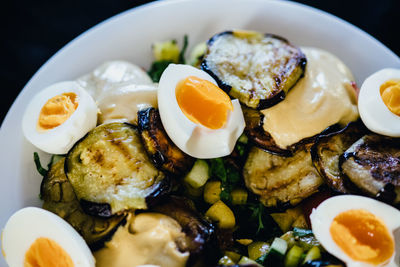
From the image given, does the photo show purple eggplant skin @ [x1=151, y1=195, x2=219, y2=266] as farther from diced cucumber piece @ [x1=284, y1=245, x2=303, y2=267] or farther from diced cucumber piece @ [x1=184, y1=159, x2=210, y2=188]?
diced cucumber piece @ [x1=284, y1=245, x2=303, y2=267]

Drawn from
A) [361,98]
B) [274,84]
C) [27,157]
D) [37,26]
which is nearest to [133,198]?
[27,157]

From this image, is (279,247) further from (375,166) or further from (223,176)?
(375,166)

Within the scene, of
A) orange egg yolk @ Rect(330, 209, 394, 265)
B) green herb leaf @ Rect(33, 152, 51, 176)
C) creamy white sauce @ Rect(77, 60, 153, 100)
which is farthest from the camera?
creamy white sauce @ Rect(77, 60, 153, 100)

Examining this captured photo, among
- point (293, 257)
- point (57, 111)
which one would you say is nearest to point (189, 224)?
point (293, 257)

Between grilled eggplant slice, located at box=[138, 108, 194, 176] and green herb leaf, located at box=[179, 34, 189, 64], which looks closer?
grilled eggplant slice, located at box=[138, 108, 194, 176]

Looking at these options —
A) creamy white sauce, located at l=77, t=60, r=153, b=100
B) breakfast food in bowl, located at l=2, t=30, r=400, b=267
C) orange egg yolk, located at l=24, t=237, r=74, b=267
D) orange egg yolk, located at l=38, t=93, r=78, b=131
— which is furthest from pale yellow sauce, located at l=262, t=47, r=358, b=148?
orange egg yolk, located at l=24, t=237, r=74, b=267

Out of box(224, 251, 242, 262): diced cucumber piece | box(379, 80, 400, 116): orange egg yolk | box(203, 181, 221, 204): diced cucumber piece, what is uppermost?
box(379, 80, 400, 116): orange egg yolk

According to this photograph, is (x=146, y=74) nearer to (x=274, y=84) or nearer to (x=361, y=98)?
(x=274, y=84)
